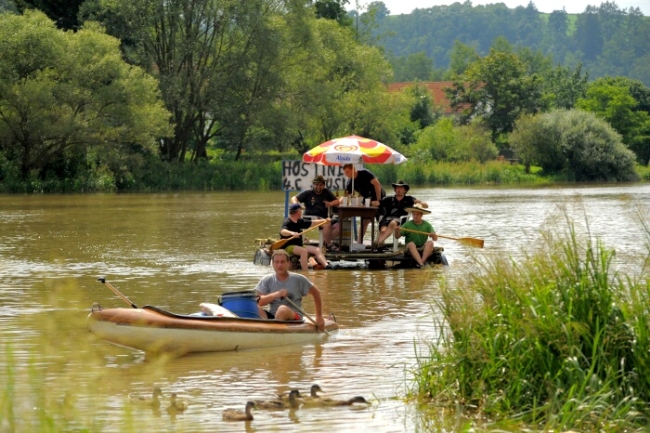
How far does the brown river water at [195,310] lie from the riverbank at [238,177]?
17.9 meters

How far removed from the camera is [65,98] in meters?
47.6

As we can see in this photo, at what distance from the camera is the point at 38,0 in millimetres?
54969

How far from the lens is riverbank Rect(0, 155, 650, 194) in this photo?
50781 millimetres

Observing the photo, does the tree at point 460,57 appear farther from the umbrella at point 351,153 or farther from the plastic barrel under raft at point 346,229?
the plastic barrel under raft at point 346,229

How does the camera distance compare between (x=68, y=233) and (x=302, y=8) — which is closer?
(x=68, y=233)

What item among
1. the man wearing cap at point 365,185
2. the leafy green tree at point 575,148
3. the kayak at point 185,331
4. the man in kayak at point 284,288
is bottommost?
the kayak at point 185,331

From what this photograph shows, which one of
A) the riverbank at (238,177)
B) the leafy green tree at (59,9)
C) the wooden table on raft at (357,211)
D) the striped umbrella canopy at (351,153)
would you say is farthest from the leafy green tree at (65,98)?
the wooden table on raft at (357,211)

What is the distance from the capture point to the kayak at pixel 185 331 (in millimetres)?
10305

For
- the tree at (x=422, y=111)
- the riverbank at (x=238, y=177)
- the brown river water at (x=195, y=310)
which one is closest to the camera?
the brown river water at (x=195, y=310)

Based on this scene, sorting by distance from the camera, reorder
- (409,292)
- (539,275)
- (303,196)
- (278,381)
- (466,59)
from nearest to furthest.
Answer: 1. (539,275)
2. (278,381)
3. (409,292)
4. (303,196)
5. (466,59)

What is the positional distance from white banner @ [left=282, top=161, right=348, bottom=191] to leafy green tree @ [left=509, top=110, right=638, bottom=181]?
5450 centimetres

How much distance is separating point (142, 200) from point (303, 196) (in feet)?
85.7

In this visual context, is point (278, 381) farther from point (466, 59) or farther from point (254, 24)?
point (466, 59)

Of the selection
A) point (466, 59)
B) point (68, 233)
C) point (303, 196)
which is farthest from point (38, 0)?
point (466, 59)
